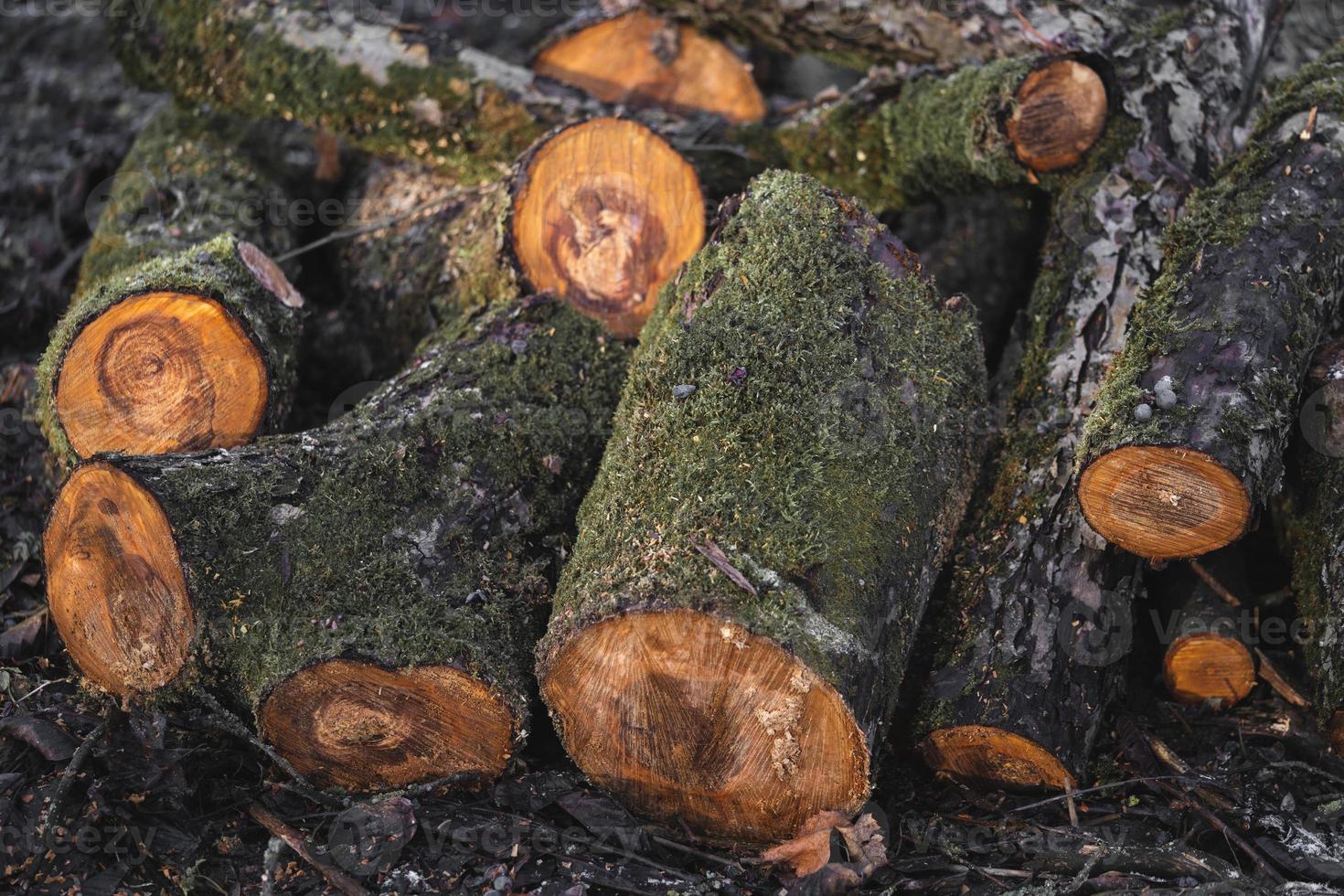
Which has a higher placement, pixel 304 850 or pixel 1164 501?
pixel 1164 501

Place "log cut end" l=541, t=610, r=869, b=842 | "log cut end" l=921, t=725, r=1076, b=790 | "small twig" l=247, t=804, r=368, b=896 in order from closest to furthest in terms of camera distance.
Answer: "log cut end" l=541, t=610, r=869, b=842, "small twig" l=247, t=804, r=368, b=896, "log cut end" l=921, t=725, r=1076, b=790

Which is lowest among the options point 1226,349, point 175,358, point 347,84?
point 175,358

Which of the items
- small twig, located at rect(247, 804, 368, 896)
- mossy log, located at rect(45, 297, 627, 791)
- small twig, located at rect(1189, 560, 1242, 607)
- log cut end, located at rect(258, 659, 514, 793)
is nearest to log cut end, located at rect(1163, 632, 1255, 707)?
small twig, located at rect(1189, 560, 1242, 607)

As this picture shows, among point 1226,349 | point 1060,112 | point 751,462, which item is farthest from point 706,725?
point 1060,112

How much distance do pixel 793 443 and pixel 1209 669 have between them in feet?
4.61

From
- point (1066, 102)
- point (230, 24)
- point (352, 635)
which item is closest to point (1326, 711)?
point (1066, 102)

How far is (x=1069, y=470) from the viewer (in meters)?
2.74

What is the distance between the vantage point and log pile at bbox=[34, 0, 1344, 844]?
2.24 m

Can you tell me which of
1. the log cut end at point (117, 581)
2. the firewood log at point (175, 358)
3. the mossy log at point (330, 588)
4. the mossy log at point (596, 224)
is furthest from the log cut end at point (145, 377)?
the mossy log at point (596, 224)

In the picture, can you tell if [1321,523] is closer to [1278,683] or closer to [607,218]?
[1278,683]

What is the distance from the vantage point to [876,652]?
2.22m

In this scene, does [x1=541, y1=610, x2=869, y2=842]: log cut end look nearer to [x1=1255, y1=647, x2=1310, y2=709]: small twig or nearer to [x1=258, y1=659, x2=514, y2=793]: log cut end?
[x1=258, y1=659, x2=514, y2=793]: log cut end

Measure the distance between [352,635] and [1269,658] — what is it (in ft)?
7.63

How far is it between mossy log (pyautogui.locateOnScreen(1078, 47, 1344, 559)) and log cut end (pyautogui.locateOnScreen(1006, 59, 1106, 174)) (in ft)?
1.37
